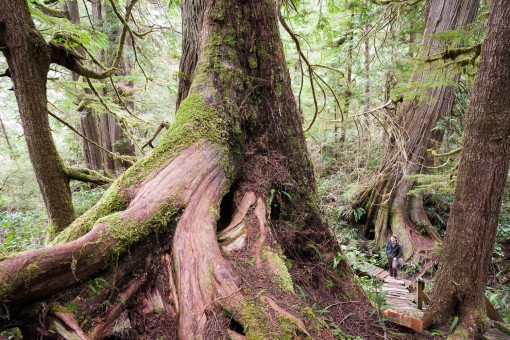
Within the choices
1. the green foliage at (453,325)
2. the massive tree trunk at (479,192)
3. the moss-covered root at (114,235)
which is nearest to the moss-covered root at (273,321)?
the moss-covered root at (114,235)

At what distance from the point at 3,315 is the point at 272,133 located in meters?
2.73

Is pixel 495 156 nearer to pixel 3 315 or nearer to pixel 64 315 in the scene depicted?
pixel 64 315

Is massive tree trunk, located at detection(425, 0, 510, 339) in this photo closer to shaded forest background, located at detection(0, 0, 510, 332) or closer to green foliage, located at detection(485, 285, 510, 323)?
shaded forest background, located at detection(0, 0, 510, 332)

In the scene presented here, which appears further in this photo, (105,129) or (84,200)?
(105,129)

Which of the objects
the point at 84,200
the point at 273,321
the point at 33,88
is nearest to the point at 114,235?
the point at 273,321

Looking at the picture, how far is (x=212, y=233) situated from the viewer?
7.70 feet

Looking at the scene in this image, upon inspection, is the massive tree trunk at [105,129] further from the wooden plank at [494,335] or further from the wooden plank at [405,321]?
the wooden plank at [494,335]

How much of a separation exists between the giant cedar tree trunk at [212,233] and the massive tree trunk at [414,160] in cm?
566

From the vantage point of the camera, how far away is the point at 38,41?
3184mm

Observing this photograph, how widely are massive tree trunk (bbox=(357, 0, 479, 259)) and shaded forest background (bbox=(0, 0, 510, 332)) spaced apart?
38cm

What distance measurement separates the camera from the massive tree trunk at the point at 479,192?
3.05m

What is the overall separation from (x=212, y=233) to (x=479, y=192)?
2.91m

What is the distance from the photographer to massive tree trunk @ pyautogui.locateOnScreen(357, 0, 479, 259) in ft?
28.0

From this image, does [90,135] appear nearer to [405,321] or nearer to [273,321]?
[273,321]
